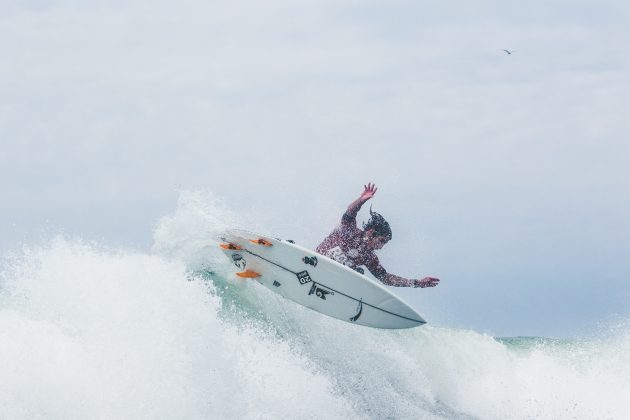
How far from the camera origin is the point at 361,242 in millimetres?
8992

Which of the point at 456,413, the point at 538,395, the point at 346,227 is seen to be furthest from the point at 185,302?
the point at 538,395

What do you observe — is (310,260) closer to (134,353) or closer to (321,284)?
(321,284)

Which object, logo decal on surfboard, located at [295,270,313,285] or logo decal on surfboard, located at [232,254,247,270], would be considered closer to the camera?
logo decal on surfboard, located at [295,270,313,285]

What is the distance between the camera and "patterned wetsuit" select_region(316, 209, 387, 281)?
29.4 ft

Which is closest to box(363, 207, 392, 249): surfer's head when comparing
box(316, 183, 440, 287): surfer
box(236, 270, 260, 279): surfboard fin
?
box(316, 183, 440, 287): surfer

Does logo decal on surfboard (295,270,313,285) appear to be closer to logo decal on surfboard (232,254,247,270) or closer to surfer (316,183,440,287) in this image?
surfer (316,183,440,287)

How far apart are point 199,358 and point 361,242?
2.66 m

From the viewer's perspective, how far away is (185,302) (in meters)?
8.10

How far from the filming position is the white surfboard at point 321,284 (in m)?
8.82

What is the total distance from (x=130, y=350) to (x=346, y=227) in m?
3.14

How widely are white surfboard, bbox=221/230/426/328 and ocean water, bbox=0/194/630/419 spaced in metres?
0.61

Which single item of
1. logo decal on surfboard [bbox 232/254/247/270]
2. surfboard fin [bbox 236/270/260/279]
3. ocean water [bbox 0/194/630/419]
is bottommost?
ocean water [bbox 0/194/630/419]

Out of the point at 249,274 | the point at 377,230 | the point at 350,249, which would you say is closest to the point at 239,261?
the point at 249,274

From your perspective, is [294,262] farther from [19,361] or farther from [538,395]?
[538,395]
